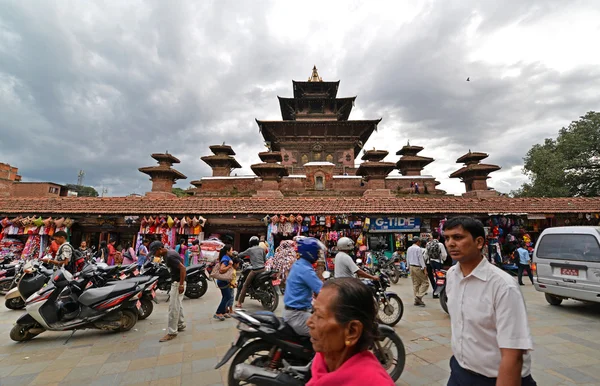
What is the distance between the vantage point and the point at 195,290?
292 inches

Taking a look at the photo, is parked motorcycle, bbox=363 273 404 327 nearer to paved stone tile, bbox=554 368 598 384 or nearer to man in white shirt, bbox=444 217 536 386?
paved stone tile, bbox=554 368 598 384

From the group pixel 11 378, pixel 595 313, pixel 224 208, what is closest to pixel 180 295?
pixel 11 378

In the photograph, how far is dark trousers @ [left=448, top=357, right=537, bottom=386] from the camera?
60.3 inches

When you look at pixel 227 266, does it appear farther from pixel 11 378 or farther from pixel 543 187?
pixel 543 187

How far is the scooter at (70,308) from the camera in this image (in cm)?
431

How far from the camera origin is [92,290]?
14.9ft

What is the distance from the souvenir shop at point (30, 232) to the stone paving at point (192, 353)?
6756mm

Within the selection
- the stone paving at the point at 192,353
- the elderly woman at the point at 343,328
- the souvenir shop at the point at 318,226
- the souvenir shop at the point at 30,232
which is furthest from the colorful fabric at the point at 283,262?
the souvenir shop at the point at 30,232

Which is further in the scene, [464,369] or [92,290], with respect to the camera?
[92,290]

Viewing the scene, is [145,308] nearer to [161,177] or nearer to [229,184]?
[161,177]

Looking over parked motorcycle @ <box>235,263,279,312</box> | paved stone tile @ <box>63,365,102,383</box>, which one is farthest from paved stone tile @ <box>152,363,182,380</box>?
parked motorcycle @ <box>235,263,279,312</box>

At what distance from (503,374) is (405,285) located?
8.47 m

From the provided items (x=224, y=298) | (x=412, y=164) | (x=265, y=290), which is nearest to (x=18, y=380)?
(x=224, y=298)

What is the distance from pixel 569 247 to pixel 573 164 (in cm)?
2173
